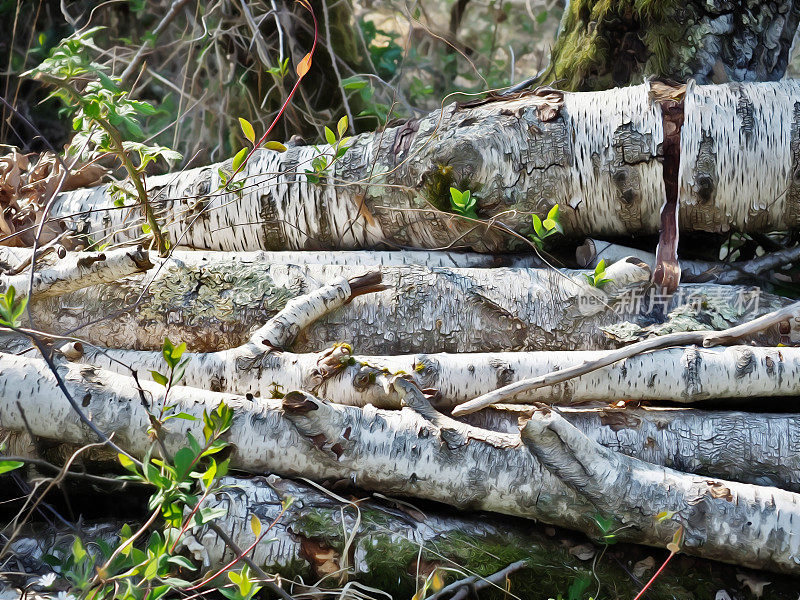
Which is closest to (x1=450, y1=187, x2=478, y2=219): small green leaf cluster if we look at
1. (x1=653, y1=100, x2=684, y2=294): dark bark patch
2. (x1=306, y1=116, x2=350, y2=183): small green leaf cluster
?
(x1=306, y1=116, x2=350, y2=183): small green leaf cluster

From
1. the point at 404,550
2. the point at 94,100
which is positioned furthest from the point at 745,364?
the point at 94,100

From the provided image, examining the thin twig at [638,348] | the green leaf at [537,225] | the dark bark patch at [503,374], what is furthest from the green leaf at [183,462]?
the green leaf at [537,225]

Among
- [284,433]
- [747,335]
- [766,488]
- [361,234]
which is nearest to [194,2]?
[361,234]

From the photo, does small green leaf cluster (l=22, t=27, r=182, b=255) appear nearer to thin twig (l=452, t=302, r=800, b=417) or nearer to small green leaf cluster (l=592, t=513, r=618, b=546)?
thin twig (l=452, t=302, r=800, b=417)

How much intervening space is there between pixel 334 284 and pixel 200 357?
1.42 ft

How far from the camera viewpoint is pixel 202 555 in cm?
157

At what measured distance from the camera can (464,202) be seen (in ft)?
6.89

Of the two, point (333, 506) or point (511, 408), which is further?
point (511, 408)

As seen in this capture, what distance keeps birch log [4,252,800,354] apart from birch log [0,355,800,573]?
326mm

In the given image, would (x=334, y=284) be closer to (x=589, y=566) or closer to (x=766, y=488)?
(x=589, y=566)

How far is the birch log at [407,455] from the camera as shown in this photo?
1617mm

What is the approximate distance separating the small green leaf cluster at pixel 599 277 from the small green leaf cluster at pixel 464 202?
1.38 ft

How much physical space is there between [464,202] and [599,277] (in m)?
0.47

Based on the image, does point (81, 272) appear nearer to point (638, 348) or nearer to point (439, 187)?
point (439, 187)
